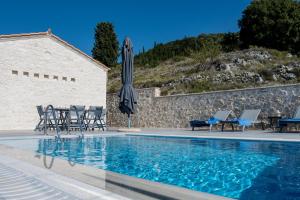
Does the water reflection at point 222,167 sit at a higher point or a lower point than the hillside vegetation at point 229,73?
lower

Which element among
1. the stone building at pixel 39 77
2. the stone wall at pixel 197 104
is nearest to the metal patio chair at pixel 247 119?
the stone wall at pixel 197 104

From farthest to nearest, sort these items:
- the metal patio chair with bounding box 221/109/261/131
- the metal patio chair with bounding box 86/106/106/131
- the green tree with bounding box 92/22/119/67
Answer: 1. the green tree with bounding box 92/22/119/67
2. the metal patio chair with bounding box 86/106/106/131
3. the metal patio chair with bounding box 221/109/261/131

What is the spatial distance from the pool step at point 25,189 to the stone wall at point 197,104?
10499mm

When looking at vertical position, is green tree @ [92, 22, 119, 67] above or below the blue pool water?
above

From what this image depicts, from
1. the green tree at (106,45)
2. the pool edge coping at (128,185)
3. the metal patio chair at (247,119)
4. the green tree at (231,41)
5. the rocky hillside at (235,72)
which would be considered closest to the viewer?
the pool edge coping at (128,185)

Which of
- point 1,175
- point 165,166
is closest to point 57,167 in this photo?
point 1,175

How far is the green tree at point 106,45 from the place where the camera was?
36.3 meters

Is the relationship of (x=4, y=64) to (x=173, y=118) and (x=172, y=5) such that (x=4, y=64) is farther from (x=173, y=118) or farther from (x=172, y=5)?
(x=172, y=5)

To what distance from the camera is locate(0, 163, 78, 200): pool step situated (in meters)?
2.49

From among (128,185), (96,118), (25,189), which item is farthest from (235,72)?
(25,189)

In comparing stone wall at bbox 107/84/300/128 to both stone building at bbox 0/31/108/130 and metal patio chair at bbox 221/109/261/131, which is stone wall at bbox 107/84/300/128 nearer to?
metal patio chair at bbox 221/109/261/131

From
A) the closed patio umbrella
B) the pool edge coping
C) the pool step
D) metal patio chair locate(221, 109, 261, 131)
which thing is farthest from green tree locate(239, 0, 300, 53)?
the pool step

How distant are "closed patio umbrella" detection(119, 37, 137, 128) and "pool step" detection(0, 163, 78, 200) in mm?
8413

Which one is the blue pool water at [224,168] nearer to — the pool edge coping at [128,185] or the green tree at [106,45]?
the pool edge coping at [128,185]
